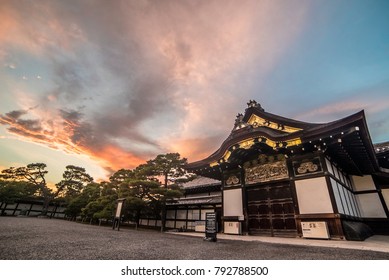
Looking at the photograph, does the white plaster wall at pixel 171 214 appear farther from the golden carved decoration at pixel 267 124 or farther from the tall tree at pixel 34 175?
the tall tree at pixel 34 175

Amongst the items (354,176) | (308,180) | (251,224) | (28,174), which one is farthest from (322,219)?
(28,174)

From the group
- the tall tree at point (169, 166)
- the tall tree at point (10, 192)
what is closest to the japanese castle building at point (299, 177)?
the tall tree at point (169, 166)

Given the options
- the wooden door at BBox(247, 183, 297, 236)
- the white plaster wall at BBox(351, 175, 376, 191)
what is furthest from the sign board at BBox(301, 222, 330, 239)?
the white plaster wall at BBox(351, 175, 376, 191)

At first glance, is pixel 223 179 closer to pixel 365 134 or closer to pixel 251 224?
pixel 251 224

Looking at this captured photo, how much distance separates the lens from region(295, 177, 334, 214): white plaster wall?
8141 mm

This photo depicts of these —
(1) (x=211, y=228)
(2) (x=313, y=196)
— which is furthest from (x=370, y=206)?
(1) (x=211, y=228)

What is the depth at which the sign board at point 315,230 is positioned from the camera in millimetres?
7691

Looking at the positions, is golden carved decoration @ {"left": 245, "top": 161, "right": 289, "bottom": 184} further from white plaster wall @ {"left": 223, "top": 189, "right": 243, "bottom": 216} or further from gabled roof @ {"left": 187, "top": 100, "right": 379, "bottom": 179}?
white plaster wall @ {"left": 223, "top": 189, "right": 243, "bottom": 216}

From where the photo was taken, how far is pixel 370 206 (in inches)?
493

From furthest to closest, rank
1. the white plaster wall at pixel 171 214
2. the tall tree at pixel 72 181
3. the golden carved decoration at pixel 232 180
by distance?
1. the tall tree at pixel 72 181
2. the white plaster wall at pixel 171 214
3. the golden carved decoration at pixel 232 180

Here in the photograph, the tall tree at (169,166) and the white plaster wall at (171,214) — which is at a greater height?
the tall tree at (169,166)

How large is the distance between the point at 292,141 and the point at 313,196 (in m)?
2.69

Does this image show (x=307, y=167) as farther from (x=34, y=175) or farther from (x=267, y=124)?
(x=34, y=175)

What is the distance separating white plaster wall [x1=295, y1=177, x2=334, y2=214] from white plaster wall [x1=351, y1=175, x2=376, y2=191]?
26.2ft
